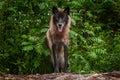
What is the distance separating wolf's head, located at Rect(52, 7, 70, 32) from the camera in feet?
30.9

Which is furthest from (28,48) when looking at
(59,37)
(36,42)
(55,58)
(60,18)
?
(60,18)

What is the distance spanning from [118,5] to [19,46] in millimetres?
6072

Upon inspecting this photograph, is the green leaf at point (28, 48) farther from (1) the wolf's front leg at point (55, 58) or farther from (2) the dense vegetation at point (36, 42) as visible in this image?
(1) the wolf's front leg at point (55, 58)

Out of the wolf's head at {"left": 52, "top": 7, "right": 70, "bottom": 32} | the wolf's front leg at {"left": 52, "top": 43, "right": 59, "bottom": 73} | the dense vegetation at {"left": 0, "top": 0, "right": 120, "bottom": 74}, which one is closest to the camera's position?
the wolf's head at {"left": 52, "top": 7, "right": 70, "bottom": 32}

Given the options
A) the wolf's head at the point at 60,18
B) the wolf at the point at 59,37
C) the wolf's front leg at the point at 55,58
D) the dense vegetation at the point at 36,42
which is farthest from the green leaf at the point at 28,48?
the wolf's head at the point at 60,18

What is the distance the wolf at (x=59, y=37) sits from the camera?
9453 millimetres

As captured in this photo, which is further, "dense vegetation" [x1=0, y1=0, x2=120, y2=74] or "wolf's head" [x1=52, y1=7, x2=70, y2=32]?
"dense vegetation" [x1=0, y1=0, x2=120, y2=74]

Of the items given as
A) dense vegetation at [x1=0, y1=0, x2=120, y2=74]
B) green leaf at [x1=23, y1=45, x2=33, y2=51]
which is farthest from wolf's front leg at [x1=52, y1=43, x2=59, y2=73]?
green leaf at [x1=23, y1=45, x2=33, y2=51]

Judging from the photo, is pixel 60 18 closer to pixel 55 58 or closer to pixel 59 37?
pixel 59 37

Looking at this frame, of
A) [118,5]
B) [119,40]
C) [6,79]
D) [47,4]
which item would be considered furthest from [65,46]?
[118,5]

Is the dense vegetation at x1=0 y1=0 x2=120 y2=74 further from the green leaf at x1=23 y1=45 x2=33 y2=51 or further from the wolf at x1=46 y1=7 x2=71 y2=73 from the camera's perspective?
the wolf at x1=46 y1=7 x2=71 y2=73

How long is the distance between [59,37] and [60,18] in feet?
1.68

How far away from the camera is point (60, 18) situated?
30.9 ft

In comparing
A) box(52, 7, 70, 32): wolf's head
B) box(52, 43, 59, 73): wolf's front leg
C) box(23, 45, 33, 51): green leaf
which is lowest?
box(52, 43, 59, 73): wolf's front leg
